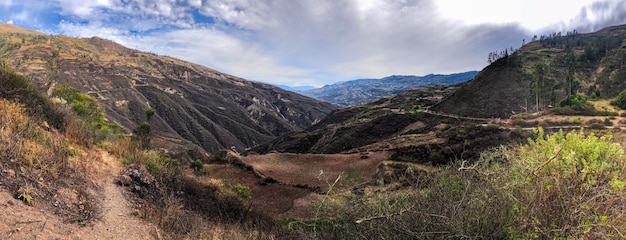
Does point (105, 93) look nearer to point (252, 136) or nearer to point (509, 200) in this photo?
point (252, 136)

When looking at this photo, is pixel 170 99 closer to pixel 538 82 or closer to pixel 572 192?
pixel 538 82

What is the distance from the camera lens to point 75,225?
17.9ft

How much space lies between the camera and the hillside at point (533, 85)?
180 feet

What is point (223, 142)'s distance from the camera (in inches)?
3996

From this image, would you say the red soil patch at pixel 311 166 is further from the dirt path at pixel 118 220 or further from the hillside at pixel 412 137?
the dirt path at pixel 118 220

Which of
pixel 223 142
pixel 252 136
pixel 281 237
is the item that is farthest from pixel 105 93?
pixel 281 237


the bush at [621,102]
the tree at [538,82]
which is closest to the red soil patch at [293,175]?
the bush at [621,102]

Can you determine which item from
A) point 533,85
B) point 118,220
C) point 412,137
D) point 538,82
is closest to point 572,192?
point 118,220

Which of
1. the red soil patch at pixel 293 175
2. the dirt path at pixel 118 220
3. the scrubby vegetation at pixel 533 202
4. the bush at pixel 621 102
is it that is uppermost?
the scrubby vegetation at pixel 533 202

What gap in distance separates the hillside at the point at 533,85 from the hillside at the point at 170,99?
59.9 m

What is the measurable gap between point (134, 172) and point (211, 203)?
2386mm

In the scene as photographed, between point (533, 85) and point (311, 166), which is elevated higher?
point (533, 85)

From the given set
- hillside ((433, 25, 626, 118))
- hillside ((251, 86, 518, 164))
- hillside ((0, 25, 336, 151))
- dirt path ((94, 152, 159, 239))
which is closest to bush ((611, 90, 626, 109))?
hillside ((433, 25, 626, 118))

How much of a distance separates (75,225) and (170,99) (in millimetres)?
115656
